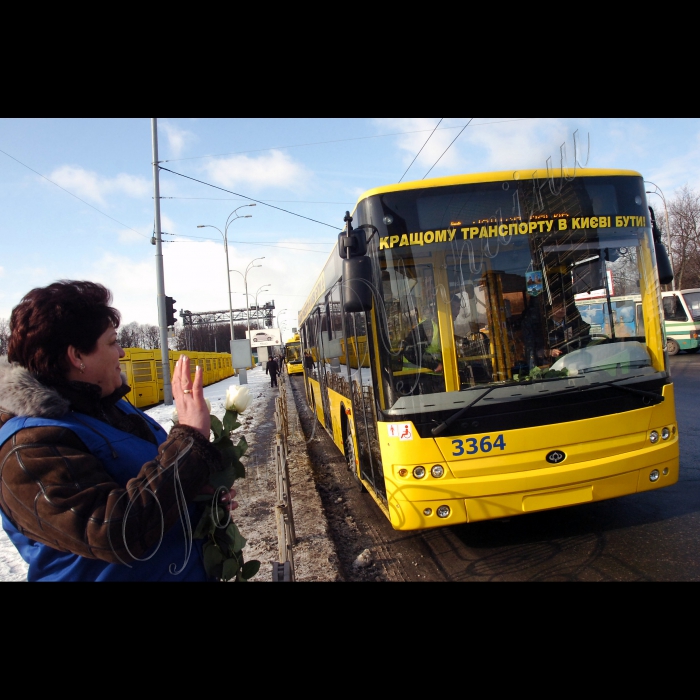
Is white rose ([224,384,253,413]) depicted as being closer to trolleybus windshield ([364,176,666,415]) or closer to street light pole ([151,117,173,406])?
trolleybus windshield ([364,176,666,415])

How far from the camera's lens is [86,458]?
1.58 m

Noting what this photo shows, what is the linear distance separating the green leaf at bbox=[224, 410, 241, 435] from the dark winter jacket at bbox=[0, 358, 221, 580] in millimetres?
340

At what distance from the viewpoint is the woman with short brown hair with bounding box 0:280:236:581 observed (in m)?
1.52

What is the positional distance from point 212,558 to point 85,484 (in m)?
0.62

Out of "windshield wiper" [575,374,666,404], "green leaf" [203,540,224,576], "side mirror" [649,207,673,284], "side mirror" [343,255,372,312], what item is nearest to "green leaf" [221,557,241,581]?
"green leaf" [203,540,224,576]

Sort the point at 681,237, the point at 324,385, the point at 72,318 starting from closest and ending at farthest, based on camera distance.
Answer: the point at 72,318 < the point at 324,385 < the point at 681,237

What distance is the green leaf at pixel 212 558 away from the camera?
1.96 m

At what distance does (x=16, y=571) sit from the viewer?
4781 mm

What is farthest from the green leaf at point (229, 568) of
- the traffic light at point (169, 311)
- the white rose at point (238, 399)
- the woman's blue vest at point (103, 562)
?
the traffic light at point (169, 311)

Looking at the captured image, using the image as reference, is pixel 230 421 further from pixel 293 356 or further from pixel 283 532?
pixel 293 356

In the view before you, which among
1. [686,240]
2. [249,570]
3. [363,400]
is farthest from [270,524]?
[686,240]
